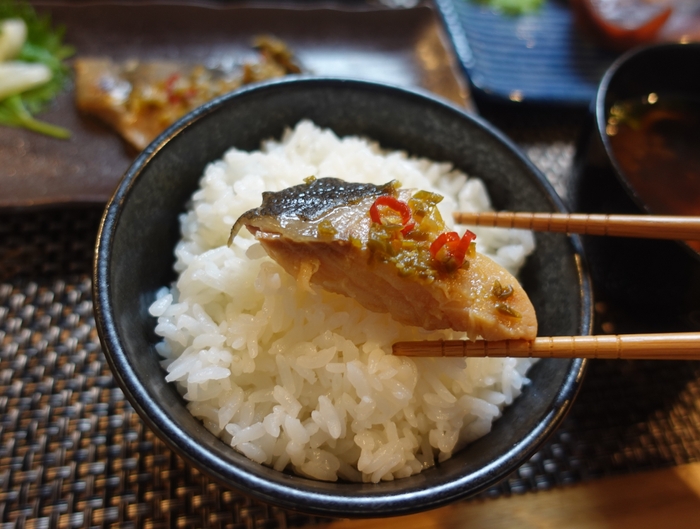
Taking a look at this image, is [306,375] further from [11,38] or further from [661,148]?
[11,38]

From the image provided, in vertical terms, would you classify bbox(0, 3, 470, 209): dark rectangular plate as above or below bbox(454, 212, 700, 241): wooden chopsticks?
below

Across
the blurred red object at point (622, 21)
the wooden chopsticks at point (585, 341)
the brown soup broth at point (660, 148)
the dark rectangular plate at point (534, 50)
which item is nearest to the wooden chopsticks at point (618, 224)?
the wooden chopsticks at point (585, 341)

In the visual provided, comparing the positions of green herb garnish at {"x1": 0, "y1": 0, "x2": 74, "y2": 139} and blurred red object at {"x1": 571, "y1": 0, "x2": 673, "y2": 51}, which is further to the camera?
blurred red object at {"x1": 571, "y1": 0, "x2": 673, "y2": 51}

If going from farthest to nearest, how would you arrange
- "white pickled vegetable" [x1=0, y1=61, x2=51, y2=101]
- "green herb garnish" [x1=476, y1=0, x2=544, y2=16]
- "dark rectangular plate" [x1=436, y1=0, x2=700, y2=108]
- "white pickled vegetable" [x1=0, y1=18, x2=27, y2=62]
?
"green herb garnish" [x1=476, y1=0, x2=544, y2=16] → "dark rectangular plate" [x1=436, y1=0, x2=700, y2=108] → "white pickled vegetable" [x1=0, y1=18, x2=27, y2=62] → "white pickled vegetable" [x1=0, y1=61, x2=51, y2=101]

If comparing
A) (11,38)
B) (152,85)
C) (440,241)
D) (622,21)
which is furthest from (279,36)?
(440,241)

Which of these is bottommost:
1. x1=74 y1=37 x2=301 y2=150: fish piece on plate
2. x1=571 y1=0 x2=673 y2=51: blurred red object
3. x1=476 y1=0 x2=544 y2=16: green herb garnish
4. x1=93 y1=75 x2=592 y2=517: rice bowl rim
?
x1=74 y1=37 x2=301 y2=150: fish piece on plate

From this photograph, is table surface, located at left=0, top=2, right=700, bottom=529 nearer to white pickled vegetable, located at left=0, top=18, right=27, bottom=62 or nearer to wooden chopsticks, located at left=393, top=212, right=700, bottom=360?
wooden chopsticks, located at left=393, top=212, right=700, bottom=360

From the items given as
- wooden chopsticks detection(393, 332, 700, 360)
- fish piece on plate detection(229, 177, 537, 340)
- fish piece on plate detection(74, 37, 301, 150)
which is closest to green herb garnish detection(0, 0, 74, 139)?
fish piece on plate detection(74, 37, 301, 150)

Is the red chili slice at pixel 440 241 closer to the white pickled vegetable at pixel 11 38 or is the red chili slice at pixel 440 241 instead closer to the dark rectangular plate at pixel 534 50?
the dark rectangular plate at pixel 534 50

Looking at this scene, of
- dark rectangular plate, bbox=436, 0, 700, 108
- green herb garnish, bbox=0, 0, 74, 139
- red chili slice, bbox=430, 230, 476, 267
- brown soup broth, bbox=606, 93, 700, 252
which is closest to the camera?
red chili slice, bbox=430, 230, 476, 267
